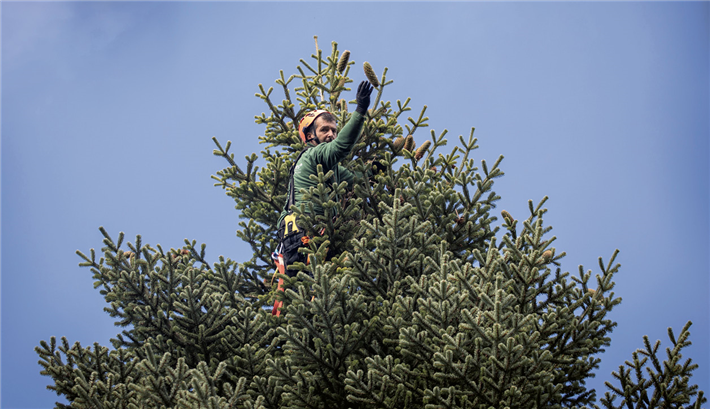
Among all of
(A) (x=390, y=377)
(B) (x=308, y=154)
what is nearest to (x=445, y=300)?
(A) (x=390, y=377)

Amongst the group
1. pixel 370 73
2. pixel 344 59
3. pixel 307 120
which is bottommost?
pixel 370 73

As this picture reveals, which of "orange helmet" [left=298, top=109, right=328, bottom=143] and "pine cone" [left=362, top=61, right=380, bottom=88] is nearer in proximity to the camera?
"pine cone" [left=362, top=61, right=380, bottom=88]

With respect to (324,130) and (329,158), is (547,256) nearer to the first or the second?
(329,158)

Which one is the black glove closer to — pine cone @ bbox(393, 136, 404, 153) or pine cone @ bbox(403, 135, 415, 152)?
pine cone @ bbox(403, 135, 415, 152)

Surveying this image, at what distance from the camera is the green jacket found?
659cm

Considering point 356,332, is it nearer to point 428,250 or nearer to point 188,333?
point 428,250

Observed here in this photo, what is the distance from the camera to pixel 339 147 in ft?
22.2

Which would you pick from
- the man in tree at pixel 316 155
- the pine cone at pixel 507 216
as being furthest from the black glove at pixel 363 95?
the pine cone at pixel 507 216

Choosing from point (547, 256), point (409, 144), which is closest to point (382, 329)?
point (547, 256)

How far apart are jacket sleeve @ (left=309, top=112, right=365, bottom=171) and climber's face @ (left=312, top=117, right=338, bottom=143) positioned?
0.50 m

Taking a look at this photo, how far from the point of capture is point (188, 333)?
5.80 m

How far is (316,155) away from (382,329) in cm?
259

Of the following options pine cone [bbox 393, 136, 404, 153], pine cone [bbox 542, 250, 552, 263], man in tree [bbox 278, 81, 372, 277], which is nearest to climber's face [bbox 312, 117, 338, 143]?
man in tree [bbox 278, 81, 372, 277]

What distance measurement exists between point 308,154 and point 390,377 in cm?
336
